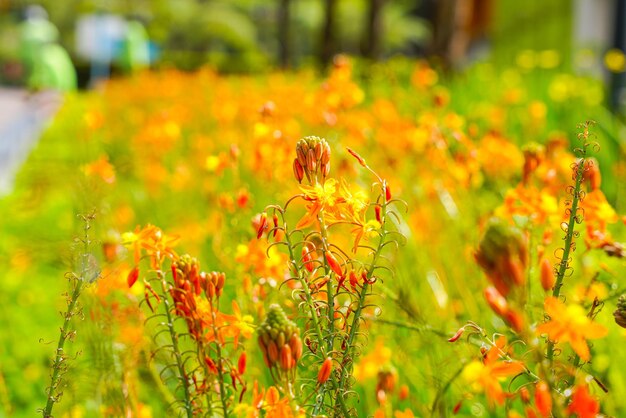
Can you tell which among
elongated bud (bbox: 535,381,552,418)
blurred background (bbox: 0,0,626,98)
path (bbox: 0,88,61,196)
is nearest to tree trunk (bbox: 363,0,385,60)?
blurred background (bbox: 0,0,626,98)

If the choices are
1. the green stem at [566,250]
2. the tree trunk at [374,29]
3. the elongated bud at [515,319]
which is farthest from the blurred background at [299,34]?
the elongated bud at [515,319]

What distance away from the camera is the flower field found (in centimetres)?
74

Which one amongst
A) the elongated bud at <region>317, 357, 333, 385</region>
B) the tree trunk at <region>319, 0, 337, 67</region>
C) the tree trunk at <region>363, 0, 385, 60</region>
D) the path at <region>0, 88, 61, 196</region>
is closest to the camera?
the elongated bud at <region>317, 357, 333, 385</region>

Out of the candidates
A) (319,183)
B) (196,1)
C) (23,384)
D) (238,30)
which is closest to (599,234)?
(319,183)

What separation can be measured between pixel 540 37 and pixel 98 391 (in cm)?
1346

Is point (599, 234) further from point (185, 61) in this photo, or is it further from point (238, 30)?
point (238, 30)

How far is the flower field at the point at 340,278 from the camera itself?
0.74m

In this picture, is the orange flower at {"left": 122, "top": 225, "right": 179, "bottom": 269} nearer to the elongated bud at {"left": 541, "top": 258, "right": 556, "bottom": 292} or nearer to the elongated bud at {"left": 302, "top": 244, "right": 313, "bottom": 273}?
the elongated bud at {"left": 302, "top": 244, "right": 313, "bottom": 273}

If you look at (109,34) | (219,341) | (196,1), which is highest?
(219,341)

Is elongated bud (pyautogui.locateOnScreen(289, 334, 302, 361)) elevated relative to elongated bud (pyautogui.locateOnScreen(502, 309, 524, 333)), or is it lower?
lower

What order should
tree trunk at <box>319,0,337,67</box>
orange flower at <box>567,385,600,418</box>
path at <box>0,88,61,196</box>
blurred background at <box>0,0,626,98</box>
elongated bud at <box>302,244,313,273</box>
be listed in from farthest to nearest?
tree trunk at <box>319,0,337,67</box>, blurred background at <box>0,0,626,98</box>, path at <box>0,88,61,196</box>, elongated bud at <box>302,244,313,273</box>, orange flower at <box>567,385,600,418</box>

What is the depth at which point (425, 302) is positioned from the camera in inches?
75.4

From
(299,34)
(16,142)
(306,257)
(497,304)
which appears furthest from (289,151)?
(299,34)

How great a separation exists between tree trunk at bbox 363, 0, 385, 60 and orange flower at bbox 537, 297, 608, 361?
430 inches
